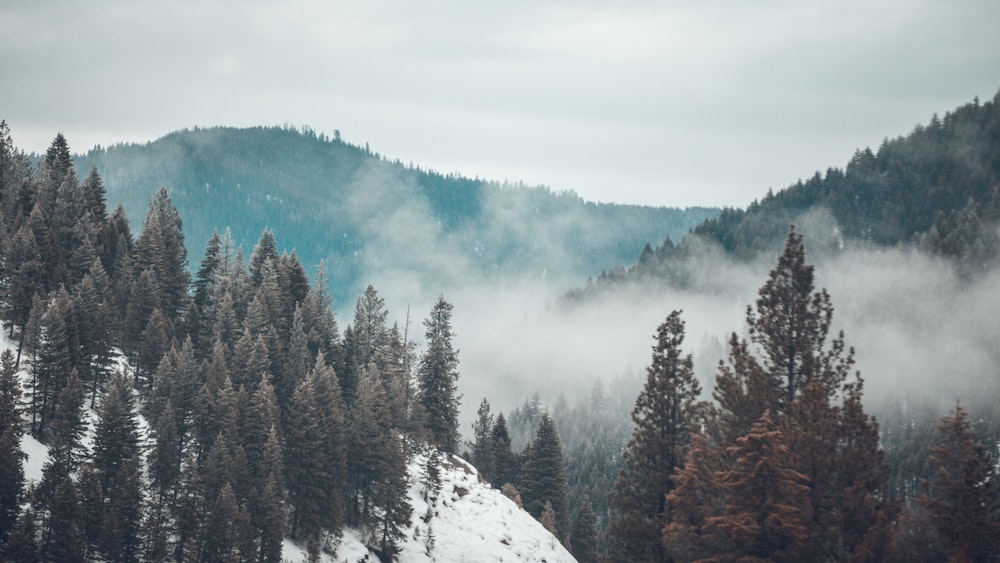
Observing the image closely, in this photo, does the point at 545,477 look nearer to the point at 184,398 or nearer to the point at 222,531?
the point at 184,398

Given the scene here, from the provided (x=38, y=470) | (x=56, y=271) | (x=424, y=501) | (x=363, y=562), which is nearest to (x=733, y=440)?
(x=363, y=562)

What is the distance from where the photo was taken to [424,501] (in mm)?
56406

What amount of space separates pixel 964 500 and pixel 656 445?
34.5ft

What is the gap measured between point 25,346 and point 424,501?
3191cm

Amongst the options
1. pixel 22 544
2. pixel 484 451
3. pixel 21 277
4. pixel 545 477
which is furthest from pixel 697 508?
pixel 484 451

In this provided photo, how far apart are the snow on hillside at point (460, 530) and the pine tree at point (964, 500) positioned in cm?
3677

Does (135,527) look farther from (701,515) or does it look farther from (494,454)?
(494,454)

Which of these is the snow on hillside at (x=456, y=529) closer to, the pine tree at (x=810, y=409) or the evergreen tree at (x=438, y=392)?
the evergreen tree at (x=438, y=392)

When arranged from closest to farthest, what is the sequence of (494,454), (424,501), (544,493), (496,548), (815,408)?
(815,408), (496,548), (424,501), (544,493), (494,454)

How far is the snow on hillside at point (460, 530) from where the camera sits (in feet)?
168

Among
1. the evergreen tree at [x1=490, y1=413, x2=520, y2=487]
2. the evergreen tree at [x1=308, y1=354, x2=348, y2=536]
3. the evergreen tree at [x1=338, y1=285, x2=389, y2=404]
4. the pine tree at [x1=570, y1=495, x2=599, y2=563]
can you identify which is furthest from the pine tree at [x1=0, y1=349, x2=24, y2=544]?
the pine tree at [x1=570, y1=495, x2=599, y2=563]

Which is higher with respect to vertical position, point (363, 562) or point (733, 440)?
point (733, 440)

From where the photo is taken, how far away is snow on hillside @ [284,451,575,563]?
5106 centimetres

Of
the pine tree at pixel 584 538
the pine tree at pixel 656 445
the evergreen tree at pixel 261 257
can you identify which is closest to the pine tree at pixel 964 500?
the pine tree at pixel 656 445
